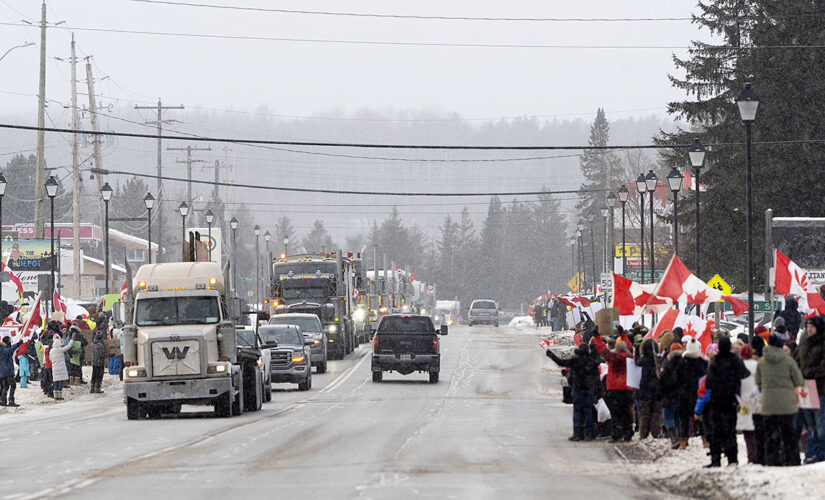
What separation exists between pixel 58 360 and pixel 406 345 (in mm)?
10605

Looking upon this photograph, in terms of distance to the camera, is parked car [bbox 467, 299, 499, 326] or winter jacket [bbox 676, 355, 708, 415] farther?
parked car [bbox 467, 299, 499, 326]

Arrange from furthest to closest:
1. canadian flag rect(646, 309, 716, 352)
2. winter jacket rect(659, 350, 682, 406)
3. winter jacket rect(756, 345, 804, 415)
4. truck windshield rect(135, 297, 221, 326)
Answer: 1. truck windshield rect(135, 297, 221, 326)
2. canadian flag rect(646, 309, 716, 352)
3. winter jacket rect(659, 350, 682, 406)
4. winter jacket rect(756, 345, 804, 415)

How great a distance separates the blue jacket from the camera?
31723mm

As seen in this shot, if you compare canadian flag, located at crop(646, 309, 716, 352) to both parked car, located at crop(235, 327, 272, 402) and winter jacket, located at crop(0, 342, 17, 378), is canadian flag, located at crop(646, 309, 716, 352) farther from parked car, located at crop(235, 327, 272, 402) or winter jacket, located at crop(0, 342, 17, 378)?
winter jacket, located at crop(0, 342, 17, 378)

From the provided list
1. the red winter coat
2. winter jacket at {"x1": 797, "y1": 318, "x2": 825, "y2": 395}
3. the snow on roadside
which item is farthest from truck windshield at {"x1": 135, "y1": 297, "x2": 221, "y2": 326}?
winter jacket at {"x1": 797, "y1": 318, "x2": 825, "y2": 395}

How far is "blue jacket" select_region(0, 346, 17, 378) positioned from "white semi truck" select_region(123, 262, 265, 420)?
430cm

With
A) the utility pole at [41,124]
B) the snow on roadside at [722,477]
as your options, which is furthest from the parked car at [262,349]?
the utility pole at [41,124]

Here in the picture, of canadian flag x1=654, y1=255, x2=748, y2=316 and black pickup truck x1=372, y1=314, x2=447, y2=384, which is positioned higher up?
canadian flag x1=654, y1=255, x2=748, y2=316

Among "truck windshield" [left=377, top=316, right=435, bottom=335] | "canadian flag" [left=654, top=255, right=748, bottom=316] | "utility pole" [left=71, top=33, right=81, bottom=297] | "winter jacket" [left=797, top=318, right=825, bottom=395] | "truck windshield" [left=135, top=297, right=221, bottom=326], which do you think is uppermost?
→ "utility pole" [left=71, top=33, right=81, bottom=297]

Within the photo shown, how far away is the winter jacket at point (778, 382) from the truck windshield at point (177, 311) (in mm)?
14304

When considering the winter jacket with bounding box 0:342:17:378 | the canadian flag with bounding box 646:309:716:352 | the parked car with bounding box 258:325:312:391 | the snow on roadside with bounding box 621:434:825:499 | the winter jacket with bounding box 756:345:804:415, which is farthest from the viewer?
the parked car with bounding box 258:325:312:391

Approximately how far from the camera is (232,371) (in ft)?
92.7

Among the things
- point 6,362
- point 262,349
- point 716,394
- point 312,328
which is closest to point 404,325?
point 312,328

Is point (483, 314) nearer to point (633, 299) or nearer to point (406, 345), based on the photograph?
point (406, 345)
